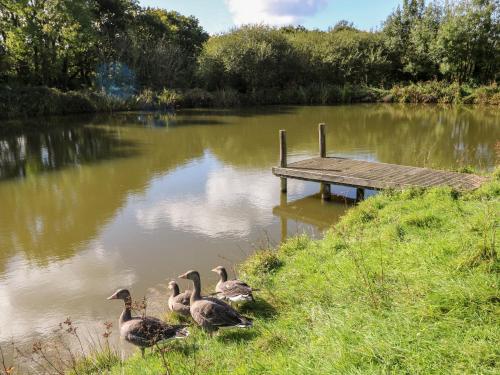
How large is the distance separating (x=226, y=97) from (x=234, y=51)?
176 inches

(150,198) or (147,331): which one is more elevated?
(147,331)

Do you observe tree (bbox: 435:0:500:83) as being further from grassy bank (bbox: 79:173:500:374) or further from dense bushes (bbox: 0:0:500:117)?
grassy bank (bbox: 79:173:500:374)

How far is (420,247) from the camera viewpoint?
6230 mm

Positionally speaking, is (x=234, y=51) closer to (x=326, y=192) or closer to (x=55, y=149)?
(x=55, y=149)

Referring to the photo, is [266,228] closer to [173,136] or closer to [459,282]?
[459,282]

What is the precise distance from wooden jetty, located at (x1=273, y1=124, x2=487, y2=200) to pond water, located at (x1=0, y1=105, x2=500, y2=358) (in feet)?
2.26

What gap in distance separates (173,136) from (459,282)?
2154 centimetres

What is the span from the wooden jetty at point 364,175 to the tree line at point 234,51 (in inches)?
1140

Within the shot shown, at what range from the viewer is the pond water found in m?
8.18

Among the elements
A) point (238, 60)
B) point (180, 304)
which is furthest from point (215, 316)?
point (238, 60)

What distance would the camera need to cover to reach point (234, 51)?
41188mm

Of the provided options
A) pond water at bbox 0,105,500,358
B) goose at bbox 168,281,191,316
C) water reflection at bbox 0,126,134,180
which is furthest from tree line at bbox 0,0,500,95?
goose at bbox 168,281,191,316

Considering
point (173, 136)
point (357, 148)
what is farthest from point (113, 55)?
point (357, 148)

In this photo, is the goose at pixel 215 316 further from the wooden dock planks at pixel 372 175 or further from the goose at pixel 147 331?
the wooden dock planks at pixel 372 175
